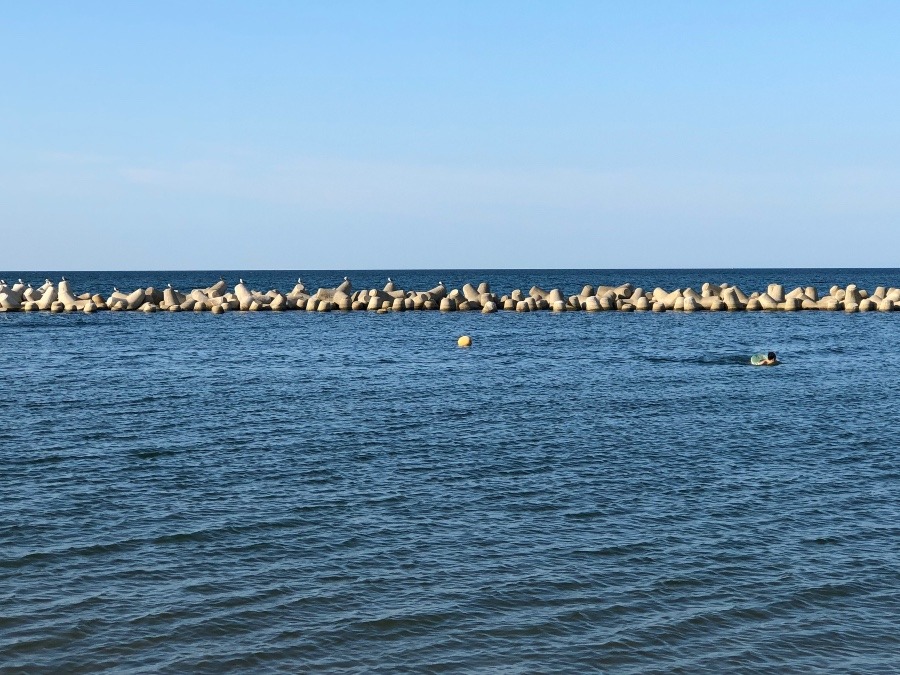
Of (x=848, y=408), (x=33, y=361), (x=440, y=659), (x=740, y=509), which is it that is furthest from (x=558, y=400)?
(x=33, y=361)

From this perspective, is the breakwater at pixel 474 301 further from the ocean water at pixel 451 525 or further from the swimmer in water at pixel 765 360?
the ocean water at pixel 451 525

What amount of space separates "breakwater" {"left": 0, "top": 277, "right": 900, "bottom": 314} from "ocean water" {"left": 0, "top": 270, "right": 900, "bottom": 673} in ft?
124

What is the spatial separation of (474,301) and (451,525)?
60141 mm

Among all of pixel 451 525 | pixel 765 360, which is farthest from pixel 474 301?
pixel 451 525

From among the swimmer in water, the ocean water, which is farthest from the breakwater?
the ocean water

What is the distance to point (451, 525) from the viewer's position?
16906 mm

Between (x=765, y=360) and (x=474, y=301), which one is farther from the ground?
(x=474, y=301)

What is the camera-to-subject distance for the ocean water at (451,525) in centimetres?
1212

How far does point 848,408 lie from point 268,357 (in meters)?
25.2

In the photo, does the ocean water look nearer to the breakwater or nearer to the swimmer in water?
the swimmer in water

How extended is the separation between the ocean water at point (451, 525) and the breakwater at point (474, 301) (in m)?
37.7

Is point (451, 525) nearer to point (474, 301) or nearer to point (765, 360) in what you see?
point (765, 360)

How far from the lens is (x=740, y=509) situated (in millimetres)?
17906

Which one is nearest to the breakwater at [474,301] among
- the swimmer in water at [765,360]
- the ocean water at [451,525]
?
the swimmer in water at [765,360]
